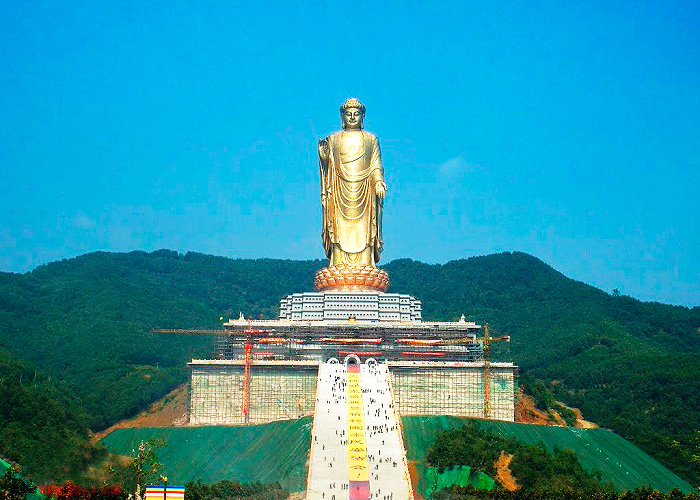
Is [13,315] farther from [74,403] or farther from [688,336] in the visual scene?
[688,336]

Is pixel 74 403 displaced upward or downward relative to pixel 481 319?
downward

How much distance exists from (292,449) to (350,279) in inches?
539

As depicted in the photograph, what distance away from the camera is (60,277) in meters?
83.1

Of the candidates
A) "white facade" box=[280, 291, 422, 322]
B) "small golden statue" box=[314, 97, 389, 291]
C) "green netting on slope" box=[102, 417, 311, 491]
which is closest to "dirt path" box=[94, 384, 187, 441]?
"green netting on slope" box=[102, 417, 311, 491]

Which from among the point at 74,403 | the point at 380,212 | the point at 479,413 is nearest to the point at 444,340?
the point at 479,413

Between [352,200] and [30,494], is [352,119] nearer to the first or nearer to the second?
[352,200]

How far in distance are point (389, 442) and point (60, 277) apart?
51.0 meters

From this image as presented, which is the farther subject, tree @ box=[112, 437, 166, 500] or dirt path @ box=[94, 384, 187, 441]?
dirt path @ box=[94, 384, 187, 441]

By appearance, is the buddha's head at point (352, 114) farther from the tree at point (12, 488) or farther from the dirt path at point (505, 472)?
the tree at point (12, 488)

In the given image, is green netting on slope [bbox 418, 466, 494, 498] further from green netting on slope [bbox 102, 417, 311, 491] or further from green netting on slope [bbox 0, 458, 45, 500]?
green netting on slope [bbox 0, 458, 45, 500]

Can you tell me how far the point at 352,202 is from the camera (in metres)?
52.0

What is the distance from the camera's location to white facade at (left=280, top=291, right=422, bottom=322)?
48.8m

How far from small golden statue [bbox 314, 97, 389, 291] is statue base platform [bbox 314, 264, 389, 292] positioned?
236mm

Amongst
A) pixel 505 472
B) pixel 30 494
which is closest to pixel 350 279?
pixel 505 472
